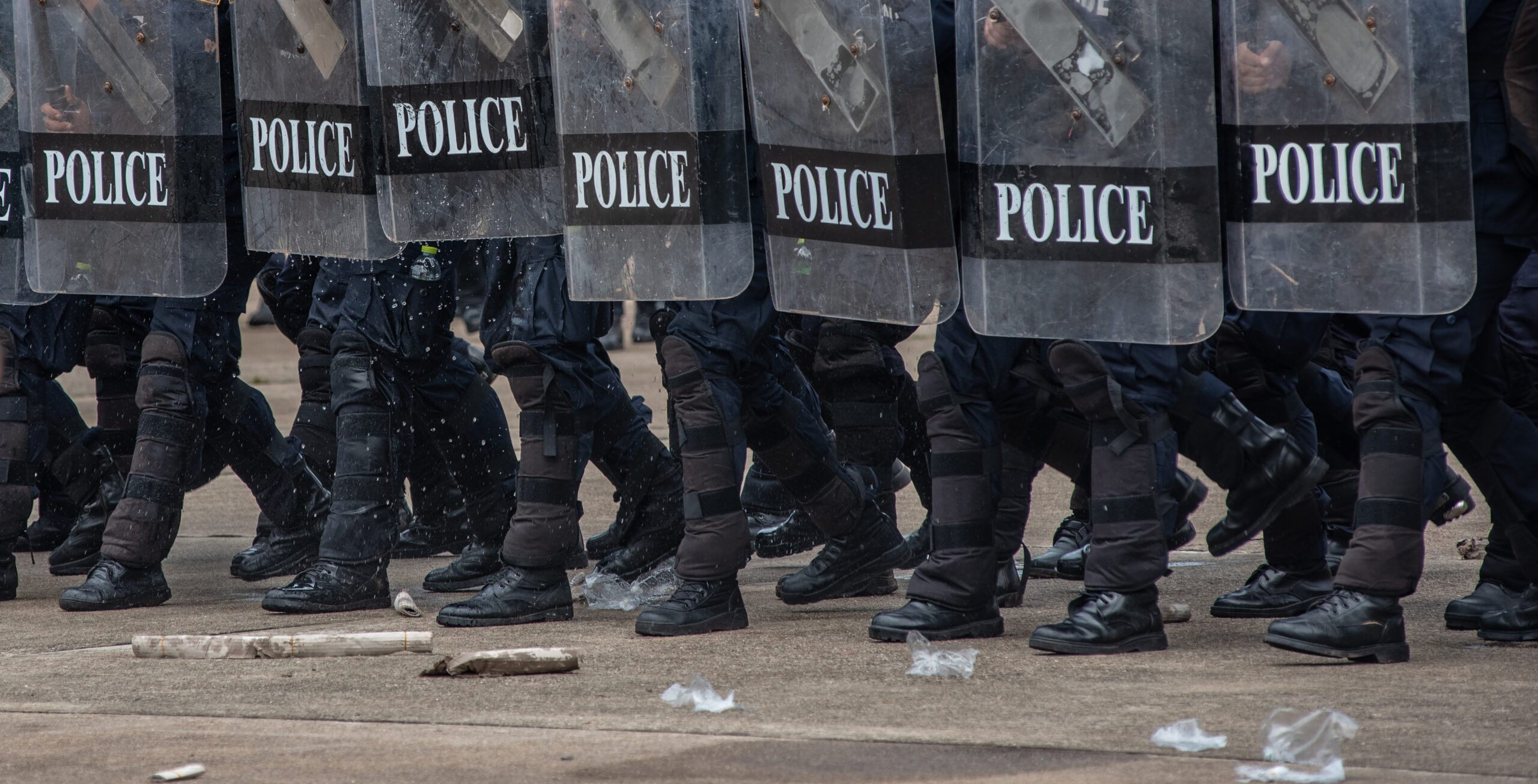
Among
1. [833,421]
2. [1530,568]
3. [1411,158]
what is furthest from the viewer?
[833,421]

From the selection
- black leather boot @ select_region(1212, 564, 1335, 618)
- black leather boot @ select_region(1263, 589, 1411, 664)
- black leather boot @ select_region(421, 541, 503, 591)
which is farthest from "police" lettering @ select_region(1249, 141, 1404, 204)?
black leather boot @ select_region(421, 541, 503, 591)

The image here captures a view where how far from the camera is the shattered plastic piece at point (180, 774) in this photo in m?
3.22

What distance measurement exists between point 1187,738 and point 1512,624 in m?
1.48

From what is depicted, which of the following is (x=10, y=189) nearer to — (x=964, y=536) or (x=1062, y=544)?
(x=964, y=536)

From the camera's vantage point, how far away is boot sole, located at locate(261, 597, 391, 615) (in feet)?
17.1

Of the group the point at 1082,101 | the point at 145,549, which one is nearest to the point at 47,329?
the point at 145,549

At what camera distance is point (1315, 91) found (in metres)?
4.12

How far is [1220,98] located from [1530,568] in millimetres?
1354

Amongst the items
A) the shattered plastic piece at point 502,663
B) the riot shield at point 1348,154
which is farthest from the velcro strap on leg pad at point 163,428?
the riot shield at point 1348,154

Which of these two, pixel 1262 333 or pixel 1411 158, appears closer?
pixel 1411 158

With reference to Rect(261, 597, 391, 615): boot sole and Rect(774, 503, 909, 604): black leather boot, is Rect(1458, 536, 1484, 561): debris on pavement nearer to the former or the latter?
Rect(774, 503, 909, 604): black leather boot

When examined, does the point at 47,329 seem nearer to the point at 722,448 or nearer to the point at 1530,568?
the point at 722,448

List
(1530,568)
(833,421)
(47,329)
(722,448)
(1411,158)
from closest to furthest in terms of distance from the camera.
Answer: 1. (1411,158)
2. (1530,568)
3. (722,448)
4. (833,421)
5. (47,329)

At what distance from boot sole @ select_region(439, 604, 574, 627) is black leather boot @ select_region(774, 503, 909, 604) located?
0.69 m
